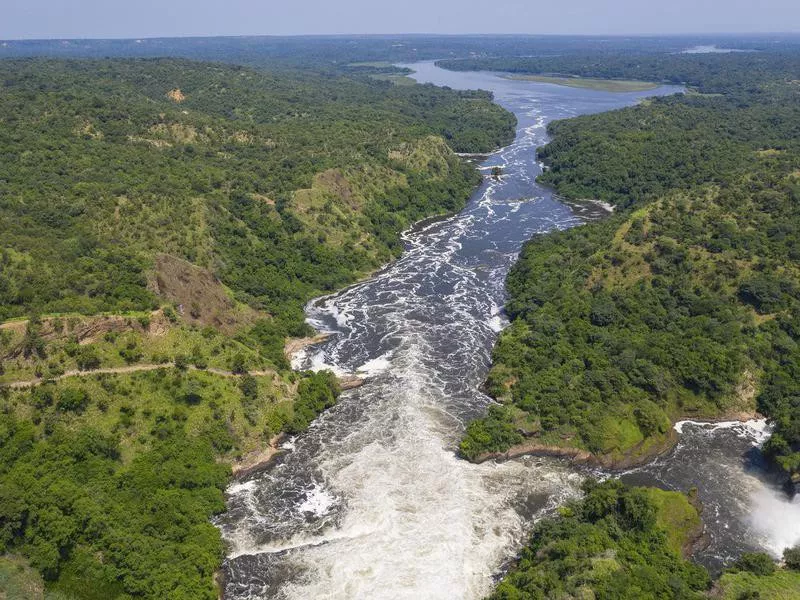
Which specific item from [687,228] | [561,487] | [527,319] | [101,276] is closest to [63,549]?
[101,276]

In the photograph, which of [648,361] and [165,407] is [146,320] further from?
[648,361]

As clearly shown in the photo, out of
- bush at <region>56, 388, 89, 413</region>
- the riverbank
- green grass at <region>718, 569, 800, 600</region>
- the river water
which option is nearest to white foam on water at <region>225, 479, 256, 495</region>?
the river water

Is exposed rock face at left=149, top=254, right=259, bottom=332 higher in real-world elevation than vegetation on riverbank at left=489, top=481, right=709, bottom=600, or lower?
higher

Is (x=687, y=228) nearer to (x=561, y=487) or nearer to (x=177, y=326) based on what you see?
(x=561, y=487)

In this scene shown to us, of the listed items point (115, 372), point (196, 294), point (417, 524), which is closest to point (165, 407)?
point (115, 372)

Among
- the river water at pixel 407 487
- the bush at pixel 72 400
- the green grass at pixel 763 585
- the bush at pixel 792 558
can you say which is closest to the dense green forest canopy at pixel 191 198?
the bush at pixel 72 400

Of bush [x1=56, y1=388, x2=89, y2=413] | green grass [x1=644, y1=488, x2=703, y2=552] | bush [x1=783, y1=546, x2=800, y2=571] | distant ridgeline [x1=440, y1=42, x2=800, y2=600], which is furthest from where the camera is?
bush [x1=56, y1=388, x2=89, y2=413]

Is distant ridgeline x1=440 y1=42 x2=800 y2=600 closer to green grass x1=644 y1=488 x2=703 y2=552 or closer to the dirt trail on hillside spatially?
green grass x1=644 y1=488 x2=703 y2=552

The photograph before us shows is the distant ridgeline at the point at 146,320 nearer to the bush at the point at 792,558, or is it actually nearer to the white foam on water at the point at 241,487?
the white foam on water at the point at 241,487
